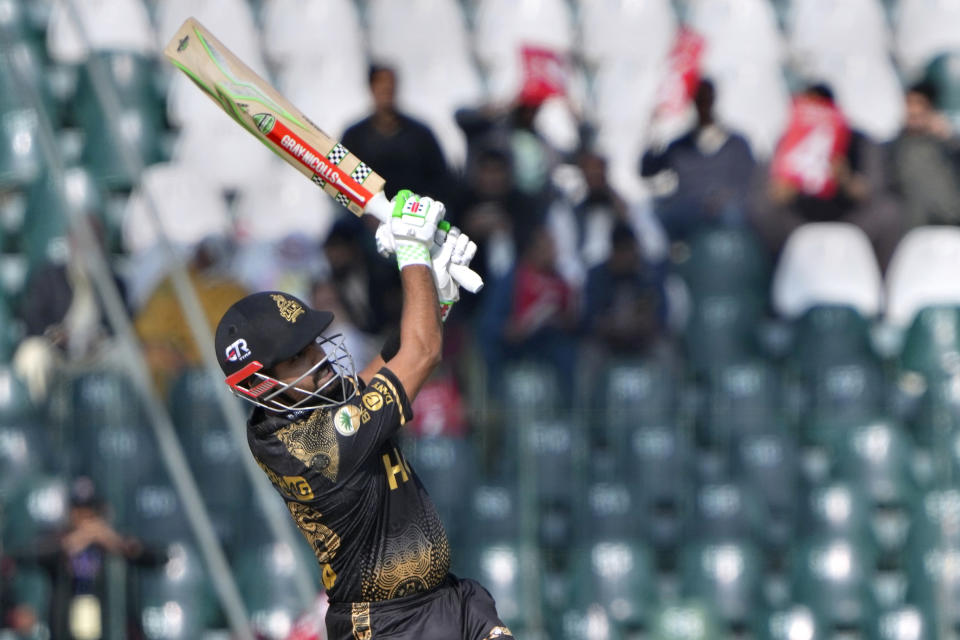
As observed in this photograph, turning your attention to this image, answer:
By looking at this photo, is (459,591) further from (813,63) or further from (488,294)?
(813,63)

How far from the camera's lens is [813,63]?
25.0 feet

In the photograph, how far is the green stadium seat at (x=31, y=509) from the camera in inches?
253

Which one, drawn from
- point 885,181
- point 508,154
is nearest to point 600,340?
point 508,154

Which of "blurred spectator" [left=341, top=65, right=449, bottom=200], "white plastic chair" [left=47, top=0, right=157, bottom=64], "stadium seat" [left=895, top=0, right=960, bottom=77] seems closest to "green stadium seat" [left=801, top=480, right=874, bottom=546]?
"blurred spectator" [left=341, top=65, right=449, bottom=200]

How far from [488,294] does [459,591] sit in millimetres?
3130

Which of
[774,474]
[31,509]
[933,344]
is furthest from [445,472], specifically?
[933,344]

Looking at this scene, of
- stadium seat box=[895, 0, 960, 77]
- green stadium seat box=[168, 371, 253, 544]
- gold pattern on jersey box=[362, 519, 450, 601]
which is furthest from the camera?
stadium seat box=[895, 0, 960, 77]

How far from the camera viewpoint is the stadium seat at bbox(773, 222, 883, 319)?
6.66 metres

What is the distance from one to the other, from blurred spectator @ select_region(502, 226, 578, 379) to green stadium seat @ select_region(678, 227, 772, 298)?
1.98 ft

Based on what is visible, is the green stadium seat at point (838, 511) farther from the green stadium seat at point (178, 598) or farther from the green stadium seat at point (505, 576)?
the green stadium seat at point (178, 598)

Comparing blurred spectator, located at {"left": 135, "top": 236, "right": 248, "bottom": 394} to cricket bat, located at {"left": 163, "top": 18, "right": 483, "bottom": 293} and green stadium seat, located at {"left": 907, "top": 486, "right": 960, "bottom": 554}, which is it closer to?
cricket bat, located at {"left": 163, "top": 18, "right": 483, "bottom": 293}

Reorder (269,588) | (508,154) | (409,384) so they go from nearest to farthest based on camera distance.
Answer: (409,384), (269,588), (508,154)

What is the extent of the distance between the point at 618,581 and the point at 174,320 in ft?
7.45

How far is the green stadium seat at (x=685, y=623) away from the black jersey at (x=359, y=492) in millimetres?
2937
